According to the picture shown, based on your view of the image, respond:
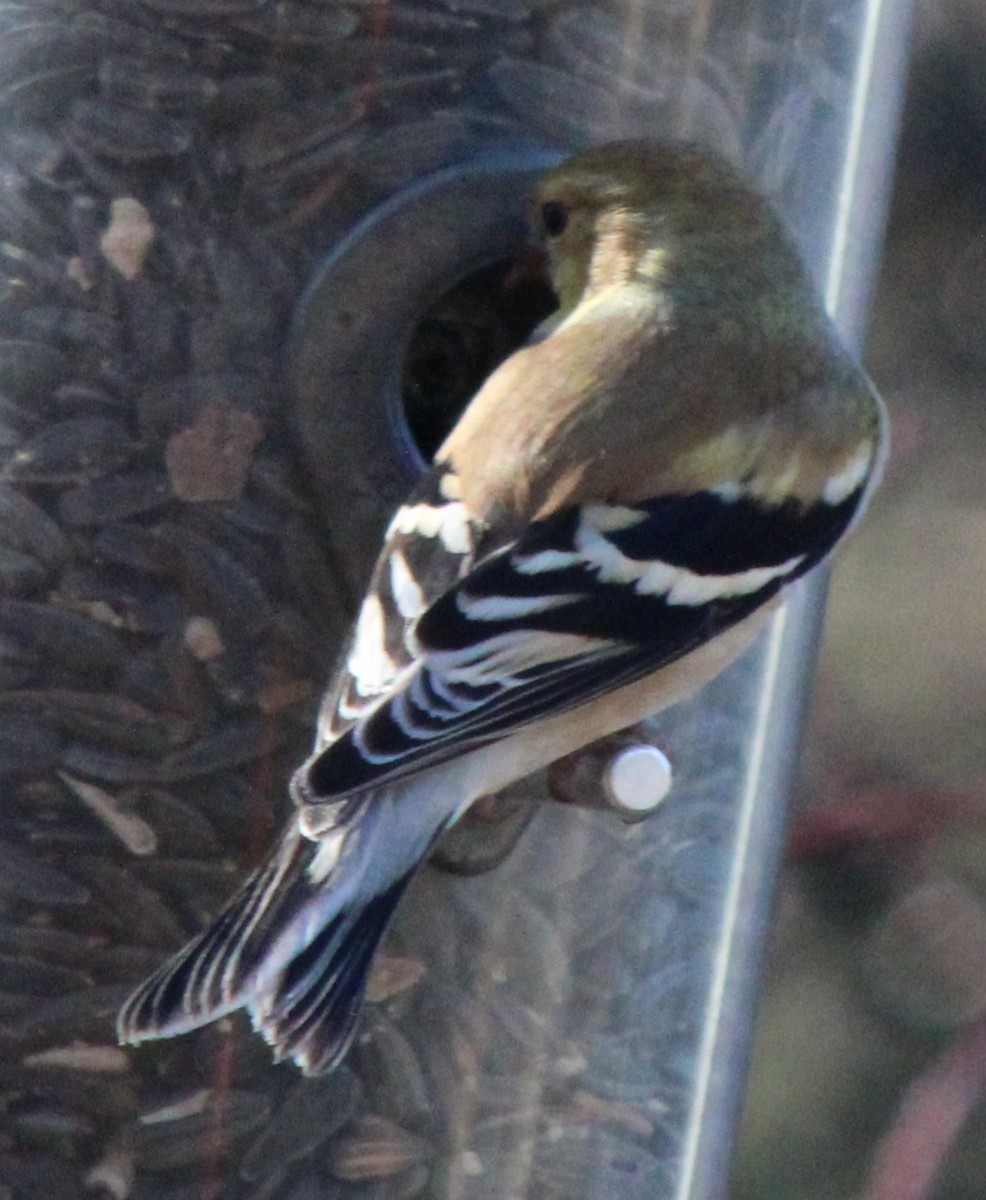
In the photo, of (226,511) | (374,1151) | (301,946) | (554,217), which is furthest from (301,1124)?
(554,217)

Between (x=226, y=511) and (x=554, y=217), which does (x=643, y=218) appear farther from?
(x=226, y=511)

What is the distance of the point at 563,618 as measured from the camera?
215 centimetres

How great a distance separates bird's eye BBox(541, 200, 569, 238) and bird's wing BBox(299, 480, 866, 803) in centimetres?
31

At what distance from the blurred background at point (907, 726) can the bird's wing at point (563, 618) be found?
8.14 ft

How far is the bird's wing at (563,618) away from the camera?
200cm

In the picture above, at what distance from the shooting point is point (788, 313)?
2422 mm

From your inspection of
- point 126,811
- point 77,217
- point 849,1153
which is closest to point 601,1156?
point 126,811

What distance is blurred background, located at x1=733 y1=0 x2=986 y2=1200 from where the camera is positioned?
4922 millimetres

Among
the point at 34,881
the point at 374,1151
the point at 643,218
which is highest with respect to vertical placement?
the point at 643,218

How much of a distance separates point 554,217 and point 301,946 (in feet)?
2.55

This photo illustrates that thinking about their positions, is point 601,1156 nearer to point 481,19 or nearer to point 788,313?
point 788,313

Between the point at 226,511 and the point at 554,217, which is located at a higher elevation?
the point at 554,217

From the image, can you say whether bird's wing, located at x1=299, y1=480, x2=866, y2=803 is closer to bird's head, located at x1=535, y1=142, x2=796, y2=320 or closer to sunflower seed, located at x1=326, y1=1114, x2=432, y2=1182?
bird's head, located at x1=535, y1=142, x2=796, y2=320

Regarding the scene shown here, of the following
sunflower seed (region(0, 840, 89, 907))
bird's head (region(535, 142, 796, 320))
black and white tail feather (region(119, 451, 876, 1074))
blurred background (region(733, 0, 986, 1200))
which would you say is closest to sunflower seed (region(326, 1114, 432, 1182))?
black and white tail feather (region(119, 451, 876, 1074))
